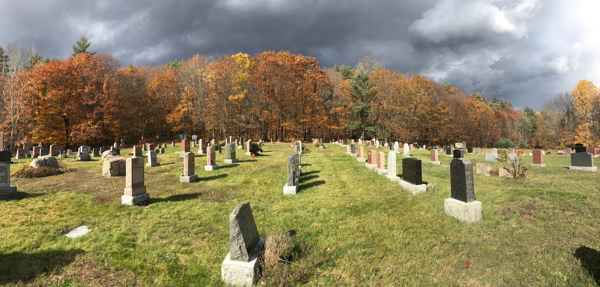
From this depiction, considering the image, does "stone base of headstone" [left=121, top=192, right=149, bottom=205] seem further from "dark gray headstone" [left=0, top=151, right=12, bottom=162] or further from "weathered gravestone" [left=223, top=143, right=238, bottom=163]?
"dark gray headstone" [left=0, top=151, right=12, bottom=162]

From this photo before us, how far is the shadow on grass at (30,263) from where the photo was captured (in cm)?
366

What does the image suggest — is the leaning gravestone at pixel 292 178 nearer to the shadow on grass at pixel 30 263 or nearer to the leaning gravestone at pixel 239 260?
the leaning gravestone at pixel 239 260

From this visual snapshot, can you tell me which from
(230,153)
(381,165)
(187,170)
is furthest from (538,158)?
(187,170)

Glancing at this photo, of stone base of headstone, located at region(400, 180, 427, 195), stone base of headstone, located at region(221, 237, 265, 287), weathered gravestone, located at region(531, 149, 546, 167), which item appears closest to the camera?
stone base of headstone, located at region(221, 237, 265, 287)

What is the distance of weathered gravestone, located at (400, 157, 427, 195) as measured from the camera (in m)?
7.89

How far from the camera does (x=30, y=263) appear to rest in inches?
159

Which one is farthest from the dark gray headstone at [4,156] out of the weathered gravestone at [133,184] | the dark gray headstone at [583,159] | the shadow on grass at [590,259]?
the dark gray headstone at [583,159]

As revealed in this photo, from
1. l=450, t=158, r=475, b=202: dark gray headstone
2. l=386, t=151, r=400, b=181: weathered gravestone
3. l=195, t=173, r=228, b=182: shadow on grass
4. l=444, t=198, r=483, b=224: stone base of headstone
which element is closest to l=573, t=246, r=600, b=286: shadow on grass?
l=444, t=198, r=483, b=224: stone base of headstone

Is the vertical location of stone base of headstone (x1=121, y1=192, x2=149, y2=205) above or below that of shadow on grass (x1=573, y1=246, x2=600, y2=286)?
above

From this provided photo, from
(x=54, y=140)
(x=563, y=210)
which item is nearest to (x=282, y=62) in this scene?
(x=54, y=140)

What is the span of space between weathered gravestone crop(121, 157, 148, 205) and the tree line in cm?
3010

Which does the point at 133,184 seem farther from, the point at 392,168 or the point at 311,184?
the point at 392,168

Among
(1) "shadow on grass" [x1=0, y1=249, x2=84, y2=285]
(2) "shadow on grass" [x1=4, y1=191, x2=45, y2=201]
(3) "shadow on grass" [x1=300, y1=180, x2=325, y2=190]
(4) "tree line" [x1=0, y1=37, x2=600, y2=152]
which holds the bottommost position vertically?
(1) "shadow on grass" [x1=0, y1=249, x2=84, y2=285]

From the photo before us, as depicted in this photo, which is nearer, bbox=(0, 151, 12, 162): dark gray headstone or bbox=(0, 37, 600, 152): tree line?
bbox=(0, 151, 12, 162): dark gray headstone
